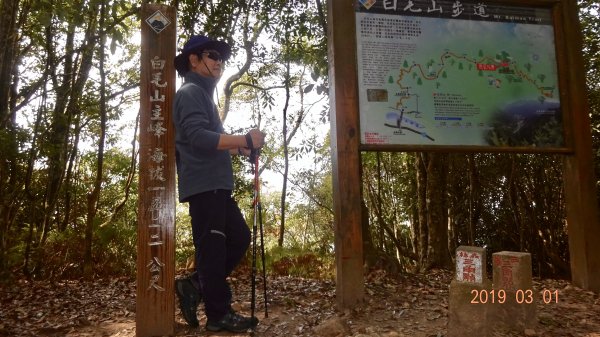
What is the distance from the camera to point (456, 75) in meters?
3.69

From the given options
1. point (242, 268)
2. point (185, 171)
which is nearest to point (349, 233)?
point (185, 171)

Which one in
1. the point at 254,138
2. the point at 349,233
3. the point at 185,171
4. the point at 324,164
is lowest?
the point at 349,233

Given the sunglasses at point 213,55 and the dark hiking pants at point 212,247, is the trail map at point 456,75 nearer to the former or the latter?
the sunglasses at point 213,55

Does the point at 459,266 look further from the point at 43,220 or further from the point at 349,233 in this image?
the point at 43,220

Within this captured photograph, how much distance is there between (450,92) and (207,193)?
92.4 inches

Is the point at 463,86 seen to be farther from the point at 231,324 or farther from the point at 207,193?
the point at 231,324

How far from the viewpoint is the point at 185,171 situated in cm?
298

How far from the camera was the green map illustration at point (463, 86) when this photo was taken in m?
3.47

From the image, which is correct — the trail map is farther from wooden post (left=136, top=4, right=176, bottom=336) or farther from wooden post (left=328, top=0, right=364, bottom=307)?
wooden post (left=136, top=4, right=176, bottom=336)

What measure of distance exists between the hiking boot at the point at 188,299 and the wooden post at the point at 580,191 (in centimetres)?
348

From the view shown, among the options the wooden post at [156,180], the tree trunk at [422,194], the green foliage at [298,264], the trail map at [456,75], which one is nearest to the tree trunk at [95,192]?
the green foliage at [298,264]

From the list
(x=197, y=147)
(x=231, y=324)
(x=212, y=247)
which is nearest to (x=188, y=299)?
(x=231, y=324)

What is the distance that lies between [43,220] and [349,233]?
6076 mm
